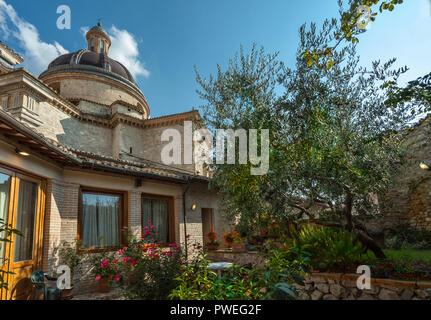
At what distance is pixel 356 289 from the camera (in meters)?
4.56

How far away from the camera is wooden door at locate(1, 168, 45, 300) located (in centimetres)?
475

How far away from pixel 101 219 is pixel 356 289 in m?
6.60

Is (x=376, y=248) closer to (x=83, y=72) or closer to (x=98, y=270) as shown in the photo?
(x=98, y=270)

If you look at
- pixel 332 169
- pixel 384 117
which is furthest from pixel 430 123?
pixel 332 169

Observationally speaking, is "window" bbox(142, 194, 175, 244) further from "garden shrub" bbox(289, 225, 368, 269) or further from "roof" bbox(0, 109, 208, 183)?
"garden shrub" bbox(289, 225, 368, 269)

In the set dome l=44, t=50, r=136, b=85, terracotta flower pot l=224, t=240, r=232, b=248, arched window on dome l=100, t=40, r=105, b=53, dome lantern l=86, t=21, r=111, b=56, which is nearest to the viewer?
terracotta flower pot l=224, t=240, r=232, b=248

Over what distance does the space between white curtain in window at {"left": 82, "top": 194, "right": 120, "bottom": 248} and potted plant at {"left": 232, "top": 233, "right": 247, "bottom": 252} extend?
4.67m

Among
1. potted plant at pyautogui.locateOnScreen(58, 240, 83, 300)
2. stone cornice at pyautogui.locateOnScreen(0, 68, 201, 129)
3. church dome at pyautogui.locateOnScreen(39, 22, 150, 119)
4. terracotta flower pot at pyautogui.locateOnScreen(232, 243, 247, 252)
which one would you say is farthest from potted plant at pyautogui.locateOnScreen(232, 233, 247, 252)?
church dome at pyautogui.locateOnScreen(39, 22, 150, 119)

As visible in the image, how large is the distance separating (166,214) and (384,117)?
23.9ft

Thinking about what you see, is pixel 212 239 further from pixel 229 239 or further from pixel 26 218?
pixel 26 218

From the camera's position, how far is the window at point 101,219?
7.03 m

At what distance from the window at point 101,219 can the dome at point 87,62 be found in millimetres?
16256

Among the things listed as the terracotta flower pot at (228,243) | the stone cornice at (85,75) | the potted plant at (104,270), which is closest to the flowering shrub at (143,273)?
the potted plant at (104,270)

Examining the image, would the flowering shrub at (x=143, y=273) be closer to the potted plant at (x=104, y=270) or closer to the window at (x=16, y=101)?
the potted plant at (x=104, y=270)
